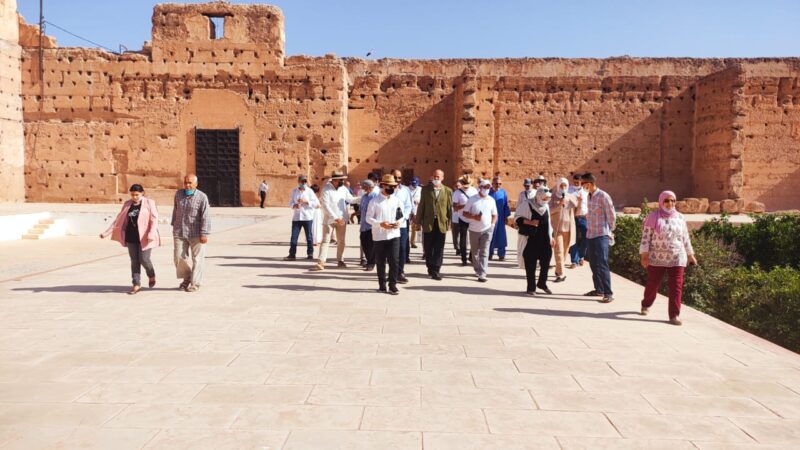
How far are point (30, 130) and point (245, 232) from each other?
12.2 meters

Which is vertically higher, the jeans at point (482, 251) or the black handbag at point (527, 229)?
the black handbag at point (527, 229)

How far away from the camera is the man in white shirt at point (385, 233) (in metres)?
7.30

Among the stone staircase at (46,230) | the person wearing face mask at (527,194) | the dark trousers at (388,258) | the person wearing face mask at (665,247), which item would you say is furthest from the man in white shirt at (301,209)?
the stone staircase at (46,230)

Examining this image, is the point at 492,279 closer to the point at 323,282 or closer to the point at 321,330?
the point at 323,282

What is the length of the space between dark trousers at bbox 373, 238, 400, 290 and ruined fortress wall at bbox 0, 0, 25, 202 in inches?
747

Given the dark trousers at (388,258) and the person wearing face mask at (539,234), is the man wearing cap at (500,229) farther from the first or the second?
the dark trousers at (388,258)

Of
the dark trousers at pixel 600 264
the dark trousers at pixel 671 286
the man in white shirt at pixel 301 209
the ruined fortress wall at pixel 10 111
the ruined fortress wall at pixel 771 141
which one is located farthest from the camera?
the ruined fortress wall at pixel 10 111

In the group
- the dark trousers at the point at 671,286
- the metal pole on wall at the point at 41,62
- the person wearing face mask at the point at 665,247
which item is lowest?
the dark trousers at the point at 671,286

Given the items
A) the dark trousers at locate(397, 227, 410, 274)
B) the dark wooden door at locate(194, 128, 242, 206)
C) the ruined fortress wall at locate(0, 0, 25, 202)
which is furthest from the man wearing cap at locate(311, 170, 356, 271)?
the ruined fortress wall at locate(0, 0, 25, 202)

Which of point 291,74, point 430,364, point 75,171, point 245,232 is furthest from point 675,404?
point 75,171

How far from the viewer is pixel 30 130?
70.6 feet

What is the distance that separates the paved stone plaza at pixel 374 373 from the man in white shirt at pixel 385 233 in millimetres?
327

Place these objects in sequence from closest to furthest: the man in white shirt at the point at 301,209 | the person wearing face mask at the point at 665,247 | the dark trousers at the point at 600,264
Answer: the person wearing face mask at the point at 665,247 → the dark trousers at the point at 600,264 → the man in white shirt at the point at 301,209

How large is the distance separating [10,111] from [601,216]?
21244 millimetres
